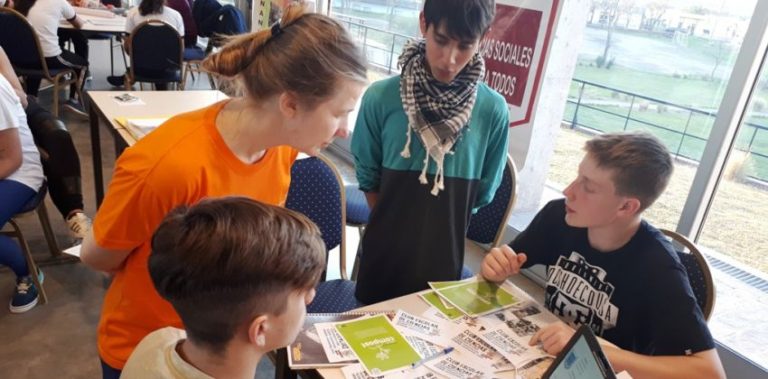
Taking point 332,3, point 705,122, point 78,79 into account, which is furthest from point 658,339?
point 78,79

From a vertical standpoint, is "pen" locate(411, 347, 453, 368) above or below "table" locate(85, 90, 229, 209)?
below

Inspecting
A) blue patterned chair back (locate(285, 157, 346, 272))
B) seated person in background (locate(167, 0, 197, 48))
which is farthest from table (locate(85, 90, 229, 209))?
seated person in background (locate(167, 0, 197, 48))

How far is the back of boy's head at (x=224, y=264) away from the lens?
82cm

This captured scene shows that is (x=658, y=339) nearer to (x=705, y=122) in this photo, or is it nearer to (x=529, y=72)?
(x=705, y=122)

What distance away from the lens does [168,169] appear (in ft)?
3.10

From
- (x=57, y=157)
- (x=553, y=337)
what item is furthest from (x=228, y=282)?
(x=57, y=157)

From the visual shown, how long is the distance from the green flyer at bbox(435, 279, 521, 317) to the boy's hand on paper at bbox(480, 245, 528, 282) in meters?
0.03

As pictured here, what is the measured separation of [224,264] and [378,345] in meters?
0.45

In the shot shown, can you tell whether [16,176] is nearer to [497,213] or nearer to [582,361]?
[497,213]

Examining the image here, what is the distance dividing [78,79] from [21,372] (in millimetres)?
3410

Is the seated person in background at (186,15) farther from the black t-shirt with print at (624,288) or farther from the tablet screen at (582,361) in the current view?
the tablet screen at (582,361)

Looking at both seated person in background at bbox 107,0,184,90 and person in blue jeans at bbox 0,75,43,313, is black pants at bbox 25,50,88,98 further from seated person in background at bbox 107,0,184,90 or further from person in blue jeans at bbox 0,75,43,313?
person in blue jeans at bbox 0,75,43,313

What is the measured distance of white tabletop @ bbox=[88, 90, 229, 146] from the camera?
2426mm

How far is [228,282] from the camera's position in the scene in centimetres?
83
